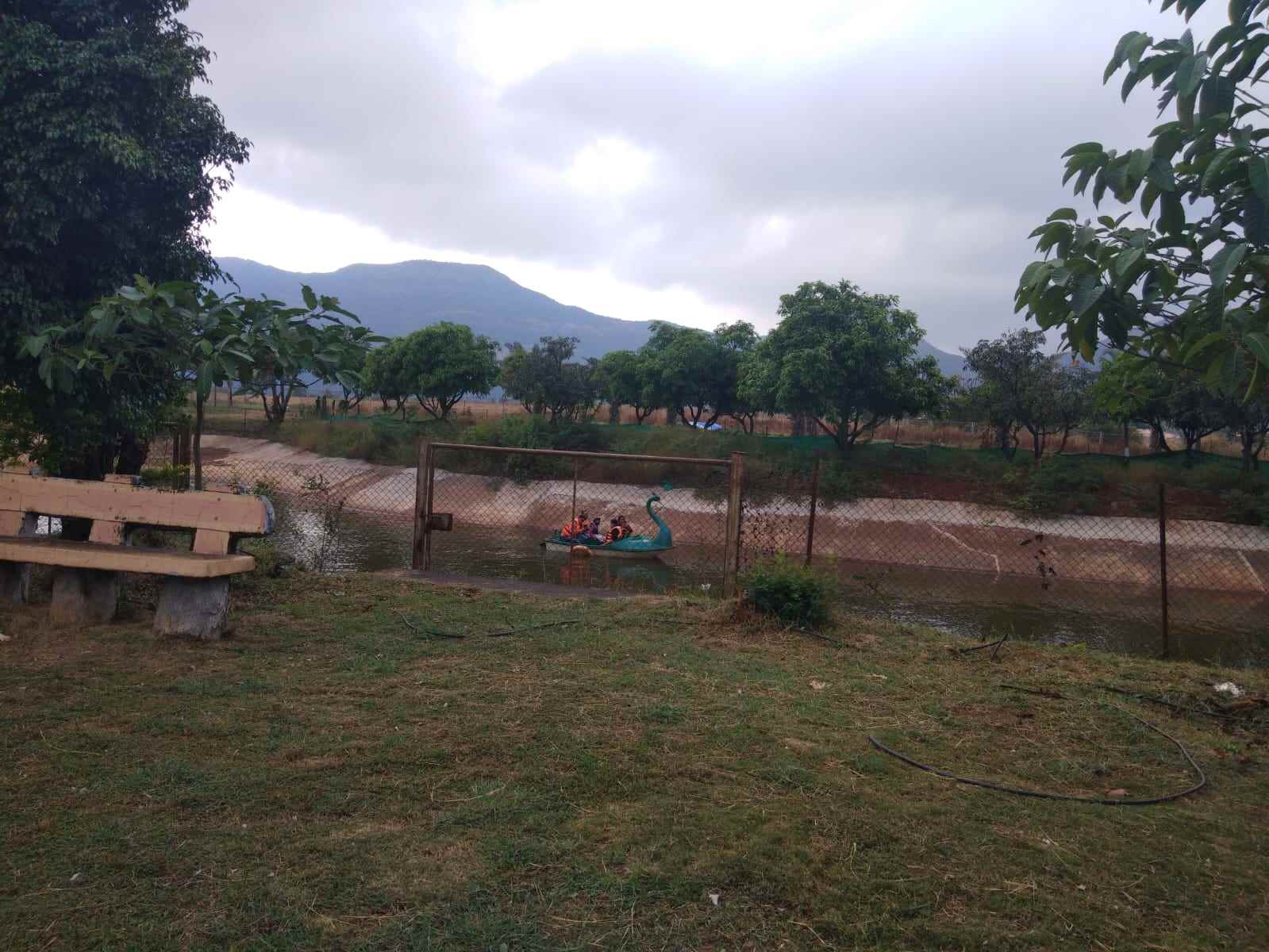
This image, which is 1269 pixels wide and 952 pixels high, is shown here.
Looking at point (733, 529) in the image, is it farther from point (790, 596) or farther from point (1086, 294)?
point (1086, 294)

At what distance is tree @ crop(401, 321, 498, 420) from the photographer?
43.9 metres

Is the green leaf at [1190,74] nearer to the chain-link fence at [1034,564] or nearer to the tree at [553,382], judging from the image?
the chain-link fence at [1034,564]

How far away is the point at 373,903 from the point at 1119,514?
2765 cm

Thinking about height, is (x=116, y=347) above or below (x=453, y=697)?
above

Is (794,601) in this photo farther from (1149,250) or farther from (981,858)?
(1149,250)

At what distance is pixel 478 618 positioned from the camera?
7406 mm

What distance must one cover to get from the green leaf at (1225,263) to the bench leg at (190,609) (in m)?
5.72

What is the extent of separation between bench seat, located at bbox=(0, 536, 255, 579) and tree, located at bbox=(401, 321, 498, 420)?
38.0m

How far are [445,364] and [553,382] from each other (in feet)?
17.0

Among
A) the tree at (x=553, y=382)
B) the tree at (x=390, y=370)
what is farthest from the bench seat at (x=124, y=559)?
the tree at (x=390, y=370)

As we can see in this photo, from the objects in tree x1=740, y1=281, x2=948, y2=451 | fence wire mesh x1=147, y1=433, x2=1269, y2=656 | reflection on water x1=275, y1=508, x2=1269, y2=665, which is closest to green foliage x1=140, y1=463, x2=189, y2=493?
fence wire mesh x1=147, y1=433, x2=1269, y2=656

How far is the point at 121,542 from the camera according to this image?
633cm

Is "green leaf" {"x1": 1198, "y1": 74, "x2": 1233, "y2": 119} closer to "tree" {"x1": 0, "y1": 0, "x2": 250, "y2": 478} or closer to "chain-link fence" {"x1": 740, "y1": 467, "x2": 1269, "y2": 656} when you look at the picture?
"tree" {"x1": 0, "y1": 0, "x2": 250, "y2": 478}

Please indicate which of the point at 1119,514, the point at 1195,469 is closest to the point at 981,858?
the point at 1119,514
